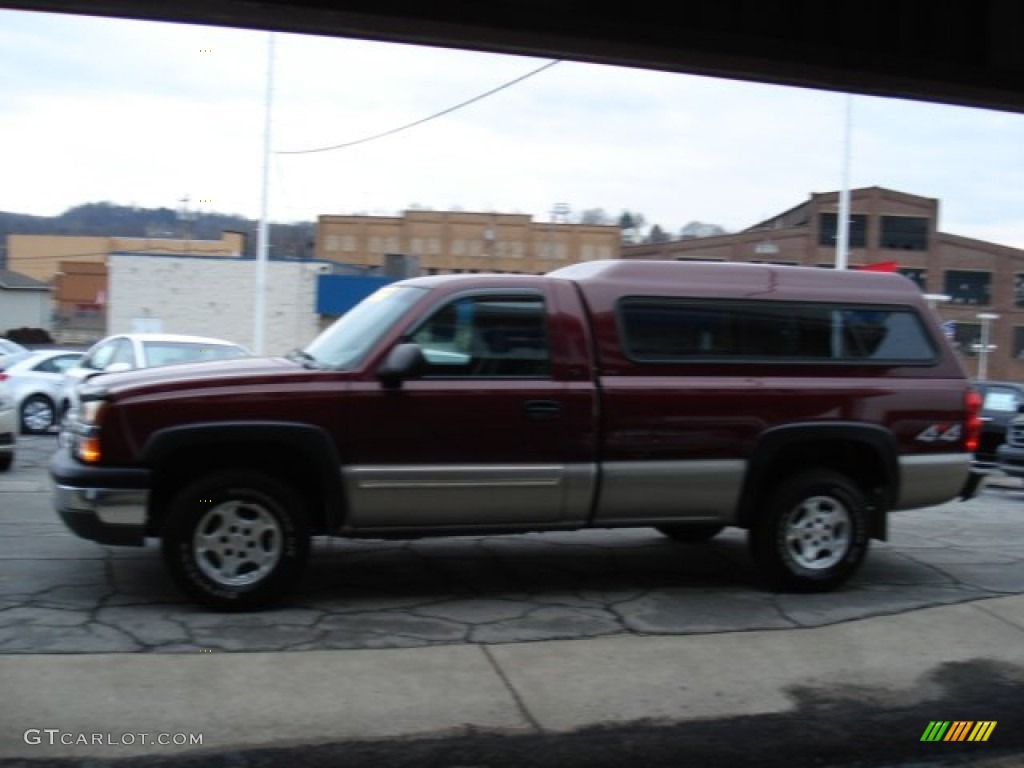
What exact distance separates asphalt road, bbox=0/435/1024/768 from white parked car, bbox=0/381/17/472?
2572 millimetres

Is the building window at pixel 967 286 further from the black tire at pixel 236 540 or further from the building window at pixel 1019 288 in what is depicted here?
the black tire at pixel 236 540

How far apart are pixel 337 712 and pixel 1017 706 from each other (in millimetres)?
3307

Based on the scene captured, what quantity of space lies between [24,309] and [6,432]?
6401 cm

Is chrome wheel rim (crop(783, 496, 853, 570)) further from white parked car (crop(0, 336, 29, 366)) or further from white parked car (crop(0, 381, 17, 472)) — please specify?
white parked car (crop(0, 336, 29, 366))

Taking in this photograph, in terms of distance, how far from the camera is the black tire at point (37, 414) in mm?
16328

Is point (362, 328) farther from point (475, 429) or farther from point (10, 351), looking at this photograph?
point (10, 351)

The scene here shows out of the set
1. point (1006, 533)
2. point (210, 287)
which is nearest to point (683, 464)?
point (1006, 533)

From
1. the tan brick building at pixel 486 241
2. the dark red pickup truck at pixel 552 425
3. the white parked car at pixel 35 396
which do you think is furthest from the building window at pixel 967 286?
the dark red pickup truck at pixel 552 425

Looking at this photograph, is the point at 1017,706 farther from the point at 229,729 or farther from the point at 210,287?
the point at 210,287

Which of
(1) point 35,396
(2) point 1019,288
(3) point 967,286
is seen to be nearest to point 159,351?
(1) point 35,396

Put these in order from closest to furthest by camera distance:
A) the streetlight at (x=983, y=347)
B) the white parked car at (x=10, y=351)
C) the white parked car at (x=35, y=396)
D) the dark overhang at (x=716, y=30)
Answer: the dark overhang at (x=716, y=30) → the white parked car at (x=35, y=396) → the white parked car at (x=10, y=351) → the streetlight at (x=983, y=347)

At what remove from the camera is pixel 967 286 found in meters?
73.1

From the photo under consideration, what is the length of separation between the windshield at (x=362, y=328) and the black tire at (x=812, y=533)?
2704 mm

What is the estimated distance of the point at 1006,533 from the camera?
9.27 meters
